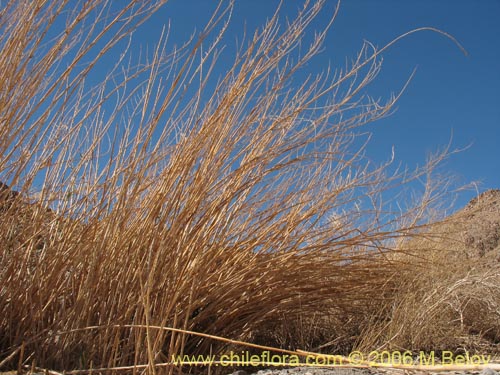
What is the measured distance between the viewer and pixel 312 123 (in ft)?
5.22

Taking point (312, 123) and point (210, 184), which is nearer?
point (210, 184)

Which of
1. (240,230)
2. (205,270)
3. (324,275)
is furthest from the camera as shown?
(324,275)

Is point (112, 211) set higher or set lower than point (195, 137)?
lower

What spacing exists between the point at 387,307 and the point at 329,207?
569 mm

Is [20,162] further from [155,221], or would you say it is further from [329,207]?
[329,207]

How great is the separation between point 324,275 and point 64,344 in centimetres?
97

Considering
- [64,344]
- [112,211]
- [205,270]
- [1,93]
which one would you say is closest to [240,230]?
[205,270]

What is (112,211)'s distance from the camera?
138 centimetres

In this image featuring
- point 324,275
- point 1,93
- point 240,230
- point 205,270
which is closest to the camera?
point 1,93

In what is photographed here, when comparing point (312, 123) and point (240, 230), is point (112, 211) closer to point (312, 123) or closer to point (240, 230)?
point (240, 230)

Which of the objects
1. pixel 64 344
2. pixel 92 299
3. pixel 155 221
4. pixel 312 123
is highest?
pixel 312 123

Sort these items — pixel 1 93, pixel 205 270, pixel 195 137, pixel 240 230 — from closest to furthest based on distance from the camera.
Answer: pixel 1 93 < pixel 195 137 < pixel 205 270 < pixel 240 230

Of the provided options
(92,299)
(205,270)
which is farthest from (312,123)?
(92,299)

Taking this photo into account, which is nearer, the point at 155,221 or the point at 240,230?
the point at 155,221
